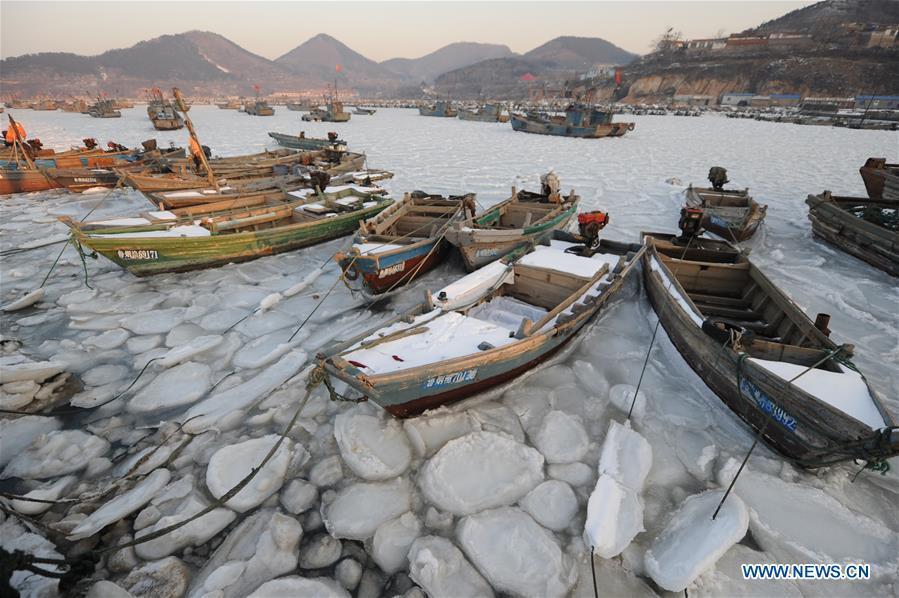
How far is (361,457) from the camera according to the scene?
4359 mm

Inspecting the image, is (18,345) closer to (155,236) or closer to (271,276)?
(155,236)

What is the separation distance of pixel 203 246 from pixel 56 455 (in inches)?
201

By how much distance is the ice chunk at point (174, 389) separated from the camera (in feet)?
17.2

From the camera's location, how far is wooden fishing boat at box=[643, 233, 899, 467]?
3.65 metres

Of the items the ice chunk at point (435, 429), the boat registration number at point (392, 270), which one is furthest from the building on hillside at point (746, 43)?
the ice chunk at point (435, 429)

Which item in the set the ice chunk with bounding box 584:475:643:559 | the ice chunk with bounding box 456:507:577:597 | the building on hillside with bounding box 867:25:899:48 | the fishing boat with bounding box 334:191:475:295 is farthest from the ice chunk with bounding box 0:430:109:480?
the building on hillside with bounding box 867:25:899:48

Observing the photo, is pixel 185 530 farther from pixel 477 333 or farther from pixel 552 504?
pixel 477 333

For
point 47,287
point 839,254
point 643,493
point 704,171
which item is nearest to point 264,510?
point 643,493

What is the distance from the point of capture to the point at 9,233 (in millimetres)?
11422

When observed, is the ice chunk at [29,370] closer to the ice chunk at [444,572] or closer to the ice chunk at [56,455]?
the ice chunk at [56,455]

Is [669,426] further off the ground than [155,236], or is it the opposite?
[155,236]

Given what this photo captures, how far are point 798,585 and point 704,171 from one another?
21.5 meters

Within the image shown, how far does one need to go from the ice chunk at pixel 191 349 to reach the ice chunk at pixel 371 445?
3.06m

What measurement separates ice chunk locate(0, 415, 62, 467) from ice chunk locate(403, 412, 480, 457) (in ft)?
15.2
